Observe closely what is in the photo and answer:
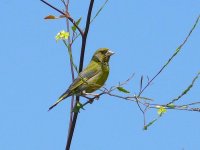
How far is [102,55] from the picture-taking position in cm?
589

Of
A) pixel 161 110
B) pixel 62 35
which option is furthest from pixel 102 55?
pixel 161 110

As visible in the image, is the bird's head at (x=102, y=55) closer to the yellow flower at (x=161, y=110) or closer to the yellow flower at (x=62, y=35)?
the yellow flower at (x=62, y=35)

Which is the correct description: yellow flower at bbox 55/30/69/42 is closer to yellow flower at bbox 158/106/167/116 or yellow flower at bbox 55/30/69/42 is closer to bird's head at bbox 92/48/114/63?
yellow flower at bbox 158/106/167/116

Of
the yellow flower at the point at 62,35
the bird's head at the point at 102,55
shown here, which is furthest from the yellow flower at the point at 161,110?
the bird's head at the point at 102,55

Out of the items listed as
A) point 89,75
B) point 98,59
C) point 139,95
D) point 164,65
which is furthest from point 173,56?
point 98,59

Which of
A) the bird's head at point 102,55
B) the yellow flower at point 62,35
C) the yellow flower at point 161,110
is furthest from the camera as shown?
the bird's head at point 102,55

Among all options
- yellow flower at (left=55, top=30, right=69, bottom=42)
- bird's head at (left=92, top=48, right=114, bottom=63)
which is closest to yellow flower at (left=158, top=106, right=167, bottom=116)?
yellow flower at (left=55, top=30, right=69, bottom=42)

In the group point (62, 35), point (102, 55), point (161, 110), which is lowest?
point (161, 110)

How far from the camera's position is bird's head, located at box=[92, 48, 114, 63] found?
5762mm

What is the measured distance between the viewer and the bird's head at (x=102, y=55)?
5762 mm

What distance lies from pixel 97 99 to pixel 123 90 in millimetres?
369

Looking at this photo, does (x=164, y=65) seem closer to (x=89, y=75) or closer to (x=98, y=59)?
(x=89, y=75)

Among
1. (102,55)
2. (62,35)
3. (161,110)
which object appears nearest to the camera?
(161,110)

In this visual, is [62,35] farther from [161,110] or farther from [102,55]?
[102,55]
